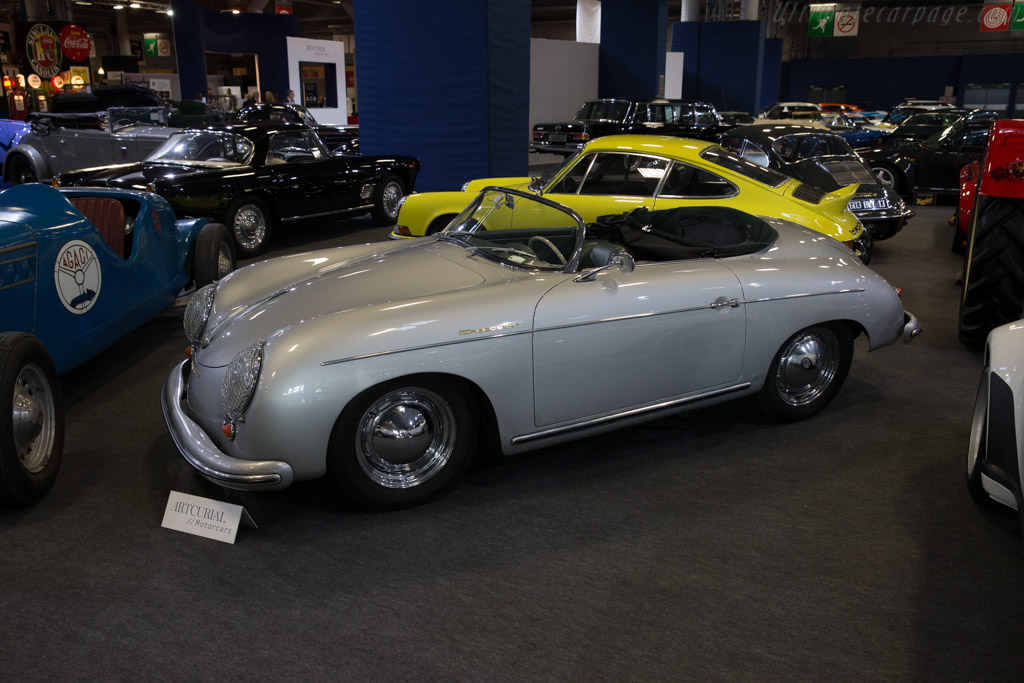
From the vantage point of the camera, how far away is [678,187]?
6.78m

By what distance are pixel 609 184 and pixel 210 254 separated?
3343 mm

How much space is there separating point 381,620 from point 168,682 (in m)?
0.66

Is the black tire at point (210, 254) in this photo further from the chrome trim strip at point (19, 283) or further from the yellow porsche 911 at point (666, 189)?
the chrome trim strip at point (19, 283)

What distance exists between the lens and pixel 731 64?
28062mm

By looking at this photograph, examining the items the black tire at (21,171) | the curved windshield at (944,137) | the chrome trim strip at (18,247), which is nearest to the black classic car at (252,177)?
the black tire at (21,171)

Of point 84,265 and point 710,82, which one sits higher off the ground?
point 710,82

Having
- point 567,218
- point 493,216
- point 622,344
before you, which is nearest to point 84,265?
point 493,216

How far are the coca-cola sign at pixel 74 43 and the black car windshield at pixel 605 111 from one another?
1212 cm

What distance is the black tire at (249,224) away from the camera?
838cm

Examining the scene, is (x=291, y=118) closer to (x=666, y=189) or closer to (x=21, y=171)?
(x=21, y=171)

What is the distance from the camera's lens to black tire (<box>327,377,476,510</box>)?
121 inches

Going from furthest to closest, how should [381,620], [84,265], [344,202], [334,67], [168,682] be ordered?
[334,67]
[344,202]
[84,265]
[381,620]
[168,682]

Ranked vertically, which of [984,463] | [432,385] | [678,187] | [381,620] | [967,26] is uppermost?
[967,26]

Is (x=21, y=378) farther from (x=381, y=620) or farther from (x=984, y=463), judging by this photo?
(x=984, y=463)
